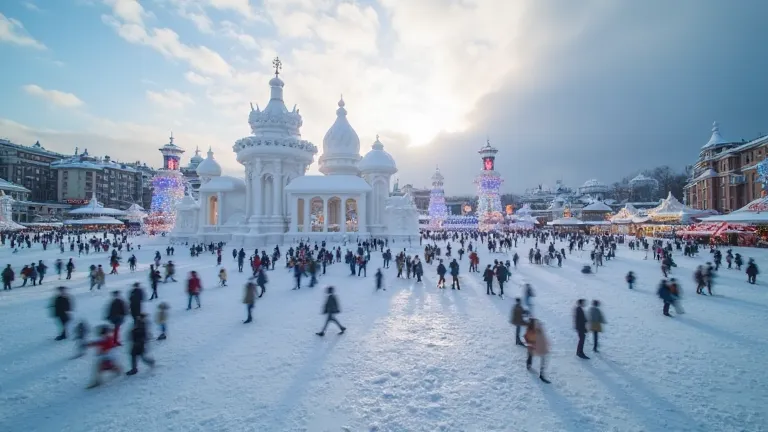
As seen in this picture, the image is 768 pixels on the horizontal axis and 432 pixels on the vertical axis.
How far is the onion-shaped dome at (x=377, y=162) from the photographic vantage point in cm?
3809

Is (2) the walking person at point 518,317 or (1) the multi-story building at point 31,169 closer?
(2) the walking person at point 518,317

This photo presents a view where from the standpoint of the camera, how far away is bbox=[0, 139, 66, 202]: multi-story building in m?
72.4

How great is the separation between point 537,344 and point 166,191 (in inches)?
2581

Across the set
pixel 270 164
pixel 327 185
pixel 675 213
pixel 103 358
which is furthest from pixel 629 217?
pixel 103 358

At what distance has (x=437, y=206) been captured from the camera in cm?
7475

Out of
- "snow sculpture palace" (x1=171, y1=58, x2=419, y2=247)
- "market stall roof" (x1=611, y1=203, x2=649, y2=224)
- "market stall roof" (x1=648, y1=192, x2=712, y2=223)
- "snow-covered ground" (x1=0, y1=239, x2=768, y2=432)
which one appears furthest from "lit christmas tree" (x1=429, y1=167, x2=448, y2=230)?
"snow-covered ground" (x1=0, y1=239, x2=768, y2=432)

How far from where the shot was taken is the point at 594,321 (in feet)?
23.4

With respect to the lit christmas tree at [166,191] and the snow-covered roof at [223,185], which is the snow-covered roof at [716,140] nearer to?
the snow-covered roof at [223,185]

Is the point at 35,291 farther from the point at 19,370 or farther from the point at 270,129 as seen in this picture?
the point at 270,129

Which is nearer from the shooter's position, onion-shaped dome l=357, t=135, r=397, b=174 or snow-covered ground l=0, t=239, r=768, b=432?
snow-covered ground l=0, t=239, r=768, b=432

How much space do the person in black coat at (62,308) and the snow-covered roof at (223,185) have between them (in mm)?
31904

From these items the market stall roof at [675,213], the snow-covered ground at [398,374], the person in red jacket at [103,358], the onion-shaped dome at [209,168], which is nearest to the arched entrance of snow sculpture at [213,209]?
the onion-shaped dome at [209,168]

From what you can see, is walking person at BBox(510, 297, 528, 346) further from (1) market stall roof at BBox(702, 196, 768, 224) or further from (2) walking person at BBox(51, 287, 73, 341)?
(1) market stall roof at BBox(702, 196, 768, 224)

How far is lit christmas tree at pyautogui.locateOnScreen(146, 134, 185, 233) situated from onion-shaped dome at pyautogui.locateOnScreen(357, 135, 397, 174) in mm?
33252
